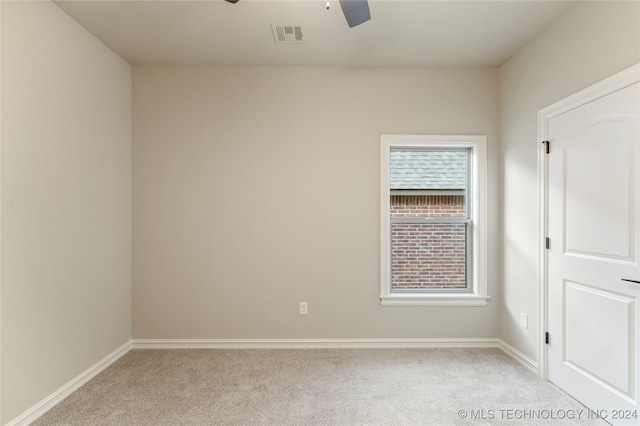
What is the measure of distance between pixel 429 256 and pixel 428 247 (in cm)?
9

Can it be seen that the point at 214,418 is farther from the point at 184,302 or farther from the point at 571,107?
the point at 571,107

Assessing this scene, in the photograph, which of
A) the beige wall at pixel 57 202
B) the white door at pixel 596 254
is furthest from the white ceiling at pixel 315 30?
the white door at pixel 596 254

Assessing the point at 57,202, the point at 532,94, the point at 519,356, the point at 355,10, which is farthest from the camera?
the point at 519,356

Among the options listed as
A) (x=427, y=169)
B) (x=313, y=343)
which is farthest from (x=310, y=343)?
Result: (x=427, y=169)

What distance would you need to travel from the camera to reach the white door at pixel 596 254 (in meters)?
1.85

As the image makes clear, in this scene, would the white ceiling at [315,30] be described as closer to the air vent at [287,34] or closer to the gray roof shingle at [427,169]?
the air vent at [287,34]

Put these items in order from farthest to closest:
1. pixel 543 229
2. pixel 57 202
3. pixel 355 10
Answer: pixel 543 229 < pixel 57 202 < pixel 355 10

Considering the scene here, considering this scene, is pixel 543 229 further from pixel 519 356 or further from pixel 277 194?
pixel 277 194

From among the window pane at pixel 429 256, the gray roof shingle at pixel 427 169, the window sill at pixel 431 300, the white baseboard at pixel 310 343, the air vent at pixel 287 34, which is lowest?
the white baseboard at pixel 310 343

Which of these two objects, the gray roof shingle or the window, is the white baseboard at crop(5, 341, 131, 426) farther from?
the gray roof shingle

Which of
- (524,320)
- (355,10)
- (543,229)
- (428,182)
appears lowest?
(524,320)

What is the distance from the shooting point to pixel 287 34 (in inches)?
101

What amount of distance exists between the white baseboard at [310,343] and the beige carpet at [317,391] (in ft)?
0.33

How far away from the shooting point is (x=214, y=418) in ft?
6.65
